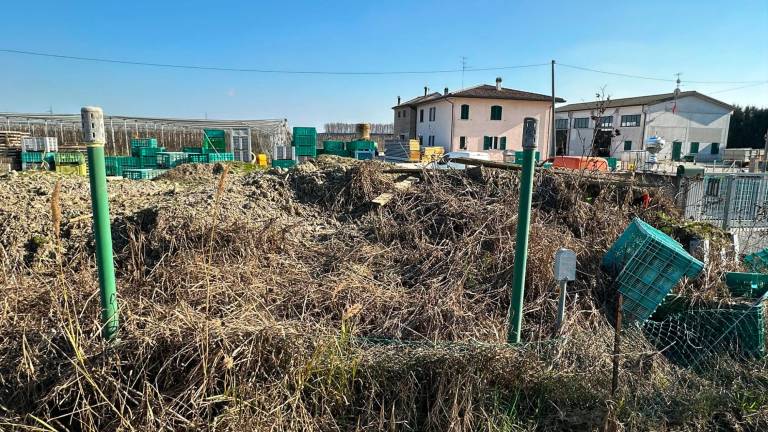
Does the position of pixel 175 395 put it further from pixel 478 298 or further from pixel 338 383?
pixel 478 298

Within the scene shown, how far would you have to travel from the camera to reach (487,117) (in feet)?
118

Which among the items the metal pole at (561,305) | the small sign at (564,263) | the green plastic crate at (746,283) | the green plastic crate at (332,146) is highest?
the green plastic crate at (332,146)

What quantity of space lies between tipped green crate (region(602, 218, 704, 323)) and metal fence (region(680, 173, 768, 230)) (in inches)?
150

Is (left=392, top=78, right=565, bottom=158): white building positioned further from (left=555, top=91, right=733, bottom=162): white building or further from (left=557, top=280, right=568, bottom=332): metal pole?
(left=557, top=280, right=568, bottom=332): metal pole

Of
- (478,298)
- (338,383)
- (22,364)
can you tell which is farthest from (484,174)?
(22,364)

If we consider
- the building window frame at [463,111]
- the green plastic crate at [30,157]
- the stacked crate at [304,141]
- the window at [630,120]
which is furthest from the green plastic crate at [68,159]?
the window at [630,120]

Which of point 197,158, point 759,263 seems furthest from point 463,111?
point 759,263

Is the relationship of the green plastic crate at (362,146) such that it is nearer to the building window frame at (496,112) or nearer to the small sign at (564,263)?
the building window frame at (496,112)

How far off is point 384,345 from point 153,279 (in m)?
1.96

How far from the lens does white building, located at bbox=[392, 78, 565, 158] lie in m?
35.2

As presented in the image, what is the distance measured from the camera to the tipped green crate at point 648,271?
151 inches

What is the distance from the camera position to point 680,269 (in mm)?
3834

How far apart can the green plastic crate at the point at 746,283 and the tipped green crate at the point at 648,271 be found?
918 millimetres

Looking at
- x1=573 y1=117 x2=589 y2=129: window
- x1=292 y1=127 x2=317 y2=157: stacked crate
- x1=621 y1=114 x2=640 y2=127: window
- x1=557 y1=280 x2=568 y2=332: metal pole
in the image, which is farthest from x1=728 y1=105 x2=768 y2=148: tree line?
x1=557 y1=280 x2=568 y2=332: metal pole
